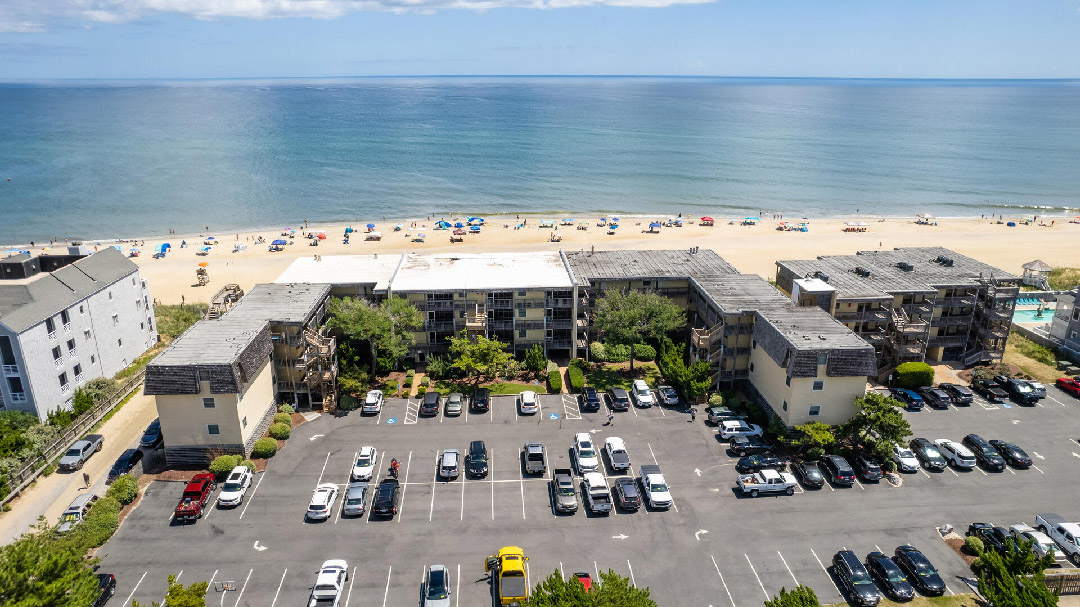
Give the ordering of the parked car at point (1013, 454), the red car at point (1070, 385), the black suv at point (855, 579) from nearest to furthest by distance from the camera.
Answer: the black suv at point (855, 579) < the parked car at point (1013, 454) < the red car at point (1070, 385)

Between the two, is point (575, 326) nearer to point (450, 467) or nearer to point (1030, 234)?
point (450, 467)

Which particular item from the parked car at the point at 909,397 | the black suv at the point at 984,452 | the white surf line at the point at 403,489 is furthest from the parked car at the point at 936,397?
the white surf line at the point at 403,489

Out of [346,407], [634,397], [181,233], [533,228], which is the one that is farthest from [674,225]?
[181,233]

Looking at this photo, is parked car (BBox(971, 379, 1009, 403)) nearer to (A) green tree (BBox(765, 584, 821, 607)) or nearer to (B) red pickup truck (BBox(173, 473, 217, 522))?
(A) green tree (BBox(765, 584, 821, 607))

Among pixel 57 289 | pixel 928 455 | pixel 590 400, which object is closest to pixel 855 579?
Answer: pixel 928 455

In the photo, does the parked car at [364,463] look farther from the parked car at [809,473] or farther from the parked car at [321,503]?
the parked car at [809,473]

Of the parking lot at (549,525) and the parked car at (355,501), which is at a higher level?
the parked car at (355,501)

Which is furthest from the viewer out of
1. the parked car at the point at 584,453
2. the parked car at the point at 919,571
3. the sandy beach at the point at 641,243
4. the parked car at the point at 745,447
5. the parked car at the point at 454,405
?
the sandy beach at the point at 641,243
